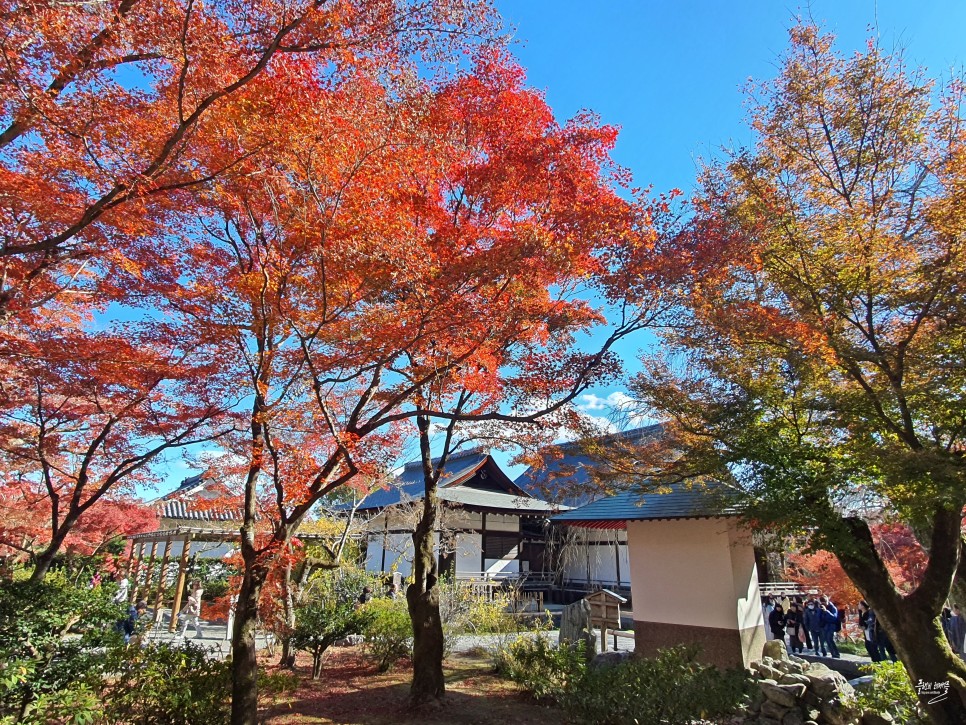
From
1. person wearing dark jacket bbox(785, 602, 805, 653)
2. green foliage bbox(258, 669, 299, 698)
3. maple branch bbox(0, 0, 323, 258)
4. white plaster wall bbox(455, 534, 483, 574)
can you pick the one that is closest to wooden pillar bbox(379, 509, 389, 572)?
white plaster wall bbox(455, 534, 483, 574)

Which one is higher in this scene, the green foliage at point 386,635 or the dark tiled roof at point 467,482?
the dark tiled roof at point 467,482

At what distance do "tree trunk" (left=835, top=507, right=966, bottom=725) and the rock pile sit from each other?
847 mm

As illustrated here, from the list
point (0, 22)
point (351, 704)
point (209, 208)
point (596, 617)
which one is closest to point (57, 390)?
point (209, 208)

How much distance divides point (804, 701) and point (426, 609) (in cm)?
508

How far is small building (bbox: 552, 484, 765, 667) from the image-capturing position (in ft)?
31.4

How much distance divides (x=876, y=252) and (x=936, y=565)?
150 inches

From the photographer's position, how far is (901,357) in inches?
236

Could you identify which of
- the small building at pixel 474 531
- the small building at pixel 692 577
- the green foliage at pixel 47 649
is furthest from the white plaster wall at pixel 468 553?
the green foliage at pixel 47 649

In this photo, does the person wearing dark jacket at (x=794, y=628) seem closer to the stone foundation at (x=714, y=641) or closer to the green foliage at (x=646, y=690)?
the stone foundation at (x=714, y=641)

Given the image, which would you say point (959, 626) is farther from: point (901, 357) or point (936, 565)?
point (901, 357)

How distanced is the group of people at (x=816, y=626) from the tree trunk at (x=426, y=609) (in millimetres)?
8696

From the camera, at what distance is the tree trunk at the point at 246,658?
5508 millimetres

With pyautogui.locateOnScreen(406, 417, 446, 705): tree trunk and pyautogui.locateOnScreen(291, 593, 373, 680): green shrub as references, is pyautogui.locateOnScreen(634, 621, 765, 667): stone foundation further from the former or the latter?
pyautogui.locateOnScreen(291, 593, 373, 680): green shrub

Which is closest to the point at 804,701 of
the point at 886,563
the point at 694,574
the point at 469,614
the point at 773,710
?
the point at 773,710
